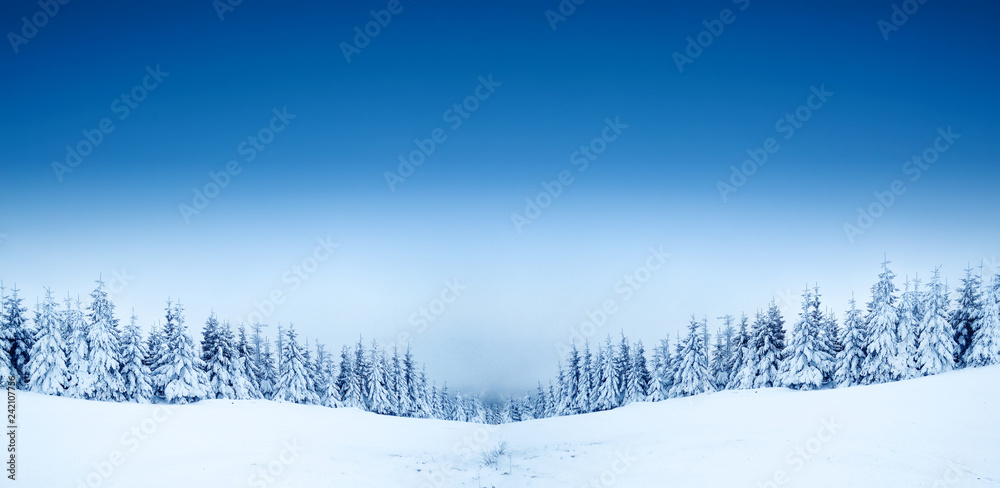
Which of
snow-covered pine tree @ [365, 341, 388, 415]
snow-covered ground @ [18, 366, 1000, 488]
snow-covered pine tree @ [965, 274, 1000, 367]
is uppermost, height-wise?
snow-covered pine tree @ [365, 341, 388, 415]

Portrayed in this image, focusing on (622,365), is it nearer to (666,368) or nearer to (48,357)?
(666,368)

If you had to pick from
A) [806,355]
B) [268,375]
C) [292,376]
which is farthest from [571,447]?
[268,375]

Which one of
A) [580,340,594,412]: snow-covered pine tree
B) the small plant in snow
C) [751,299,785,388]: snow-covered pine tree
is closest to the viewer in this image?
the small plant in snow

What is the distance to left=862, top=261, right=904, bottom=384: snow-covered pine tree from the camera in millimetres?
40125

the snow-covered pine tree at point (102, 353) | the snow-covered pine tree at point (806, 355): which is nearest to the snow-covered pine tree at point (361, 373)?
the snow-covered pine tree at point (102, 353)

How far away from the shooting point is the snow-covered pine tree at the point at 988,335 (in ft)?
122

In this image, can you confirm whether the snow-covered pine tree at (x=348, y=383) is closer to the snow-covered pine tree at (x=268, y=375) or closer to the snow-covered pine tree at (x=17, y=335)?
the snow-covered pine tree at (x=268, y=375)

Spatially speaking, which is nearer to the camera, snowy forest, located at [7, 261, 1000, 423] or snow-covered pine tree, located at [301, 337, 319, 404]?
snowy forest, located at [7, 261, 1000, 423]

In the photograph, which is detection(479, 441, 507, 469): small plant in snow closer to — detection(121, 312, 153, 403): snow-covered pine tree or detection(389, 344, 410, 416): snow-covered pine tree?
detection(121, 312, 153, 403): snow-covered pine tree

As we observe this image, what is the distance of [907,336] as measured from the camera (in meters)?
40.1

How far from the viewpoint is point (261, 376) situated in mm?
53812

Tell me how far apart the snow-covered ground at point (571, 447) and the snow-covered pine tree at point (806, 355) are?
34.2 feet

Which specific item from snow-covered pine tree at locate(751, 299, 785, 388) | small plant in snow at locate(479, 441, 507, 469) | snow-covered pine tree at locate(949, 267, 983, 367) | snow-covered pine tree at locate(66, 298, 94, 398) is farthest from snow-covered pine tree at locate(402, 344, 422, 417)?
snow-covered pine tree at locate(949, 267, 983, 367)

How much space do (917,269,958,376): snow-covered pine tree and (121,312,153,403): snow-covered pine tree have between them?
70.8 meters
